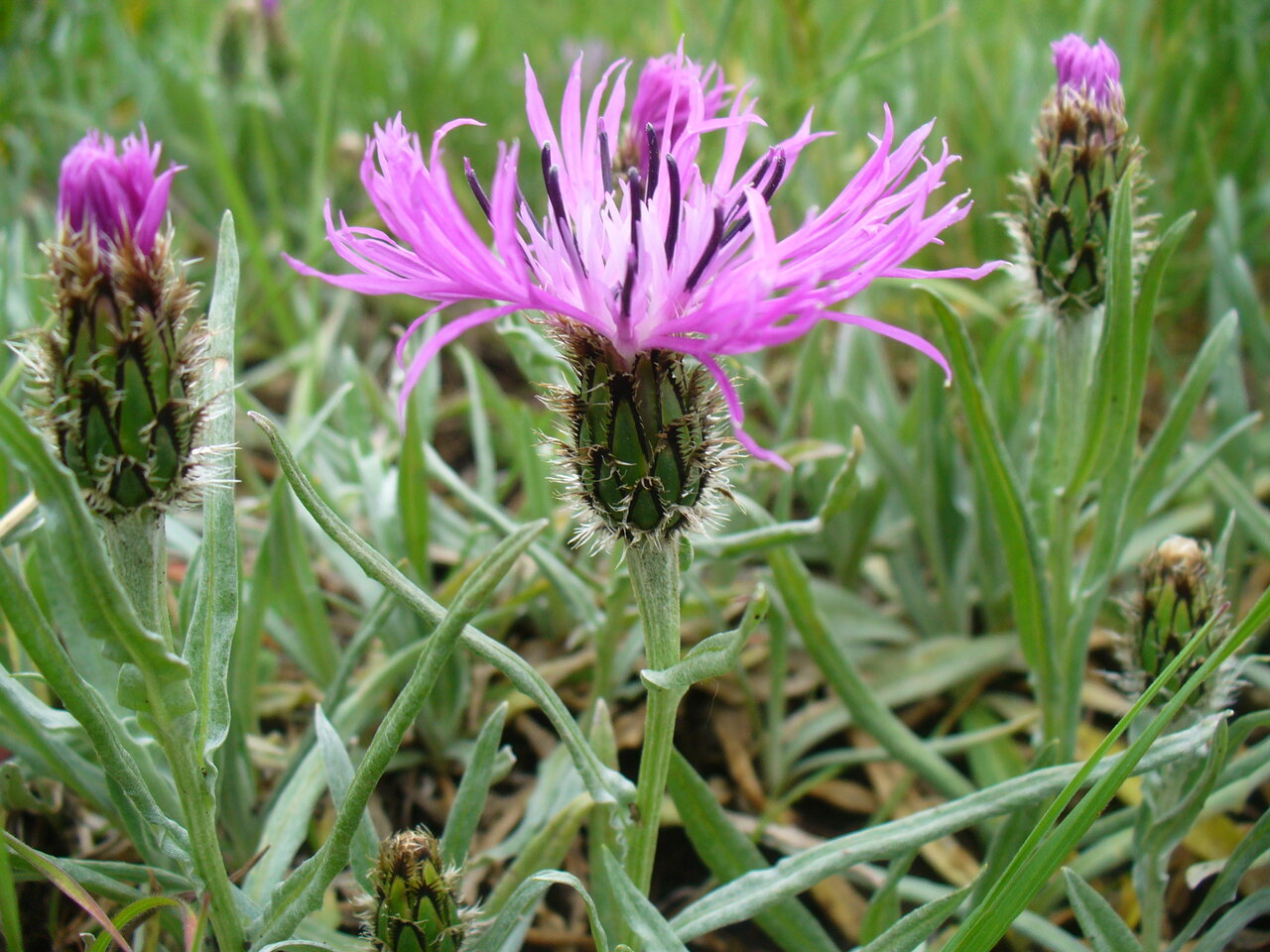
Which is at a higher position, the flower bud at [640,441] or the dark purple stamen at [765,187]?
the dark purple stamen at [765,187]

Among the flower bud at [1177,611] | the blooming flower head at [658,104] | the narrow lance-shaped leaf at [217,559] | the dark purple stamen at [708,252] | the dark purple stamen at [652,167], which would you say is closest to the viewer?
the dark purple stamen at [708,252]

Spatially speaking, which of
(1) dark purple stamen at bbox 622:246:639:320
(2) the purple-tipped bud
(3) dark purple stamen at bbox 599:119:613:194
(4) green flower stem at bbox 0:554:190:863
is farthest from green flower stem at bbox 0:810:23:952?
(2) the purple-tipped bud

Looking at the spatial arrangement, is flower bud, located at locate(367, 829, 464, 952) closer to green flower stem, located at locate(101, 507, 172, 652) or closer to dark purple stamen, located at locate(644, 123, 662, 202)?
green flower stem, located at locate(101, 507, 172, 652)

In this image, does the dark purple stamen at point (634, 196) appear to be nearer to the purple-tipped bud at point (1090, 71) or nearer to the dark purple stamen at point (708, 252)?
the dark purple stamen at point (708, 252)

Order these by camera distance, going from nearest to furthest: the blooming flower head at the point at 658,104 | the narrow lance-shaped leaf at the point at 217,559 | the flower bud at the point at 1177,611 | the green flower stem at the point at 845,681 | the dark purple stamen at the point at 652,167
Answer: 1. the narrow lance-shaped leaf at the point at 217,559
2. the dark purple stamen at the point at 652,167
3. the flower bud at the point at 1177,611
4. the blooming flower head at the point at 658,104
5. the green flower stem at the point at 845,681

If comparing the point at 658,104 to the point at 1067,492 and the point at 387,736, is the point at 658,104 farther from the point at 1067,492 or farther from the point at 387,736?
the point at 387,736

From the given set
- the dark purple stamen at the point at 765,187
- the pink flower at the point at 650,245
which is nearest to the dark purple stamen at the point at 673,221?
the pink flower at the point at 650,245

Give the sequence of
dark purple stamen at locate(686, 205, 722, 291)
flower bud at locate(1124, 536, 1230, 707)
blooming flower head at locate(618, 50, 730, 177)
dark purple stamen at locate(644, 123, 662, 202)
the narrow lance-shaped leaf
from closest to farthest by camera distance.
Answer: dark purple stamen at locate(686, 205, 722, 291) → the narrow lance-shaped leaf → dark purple stamen at locate(644, 123, 662, 202) → flower bud at locate(1124, 536, 1230, 707) → blooming flower head at locate(618, 50, 730, 177)
